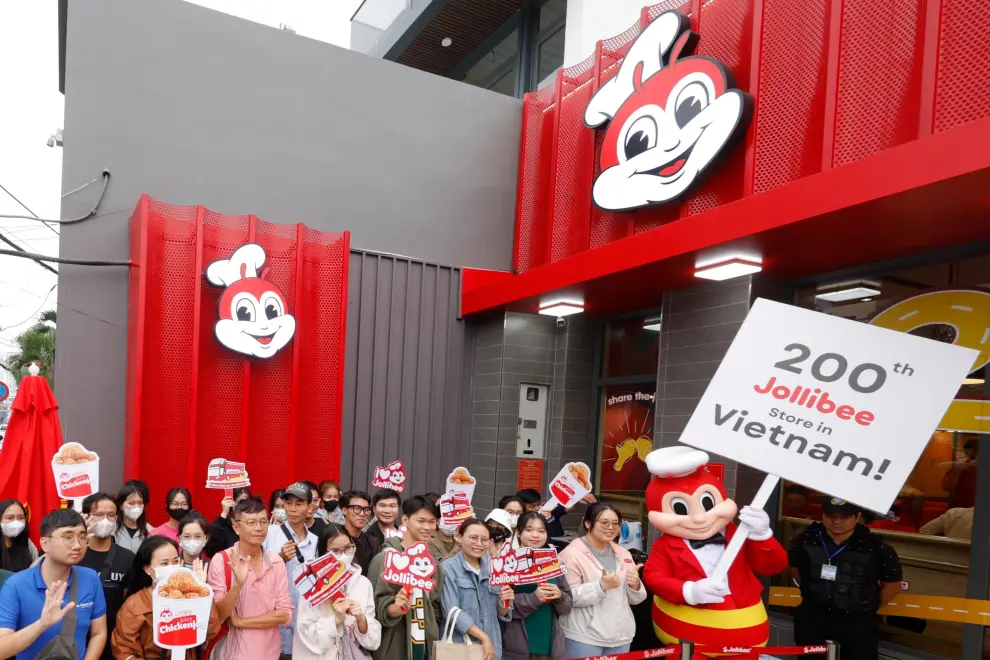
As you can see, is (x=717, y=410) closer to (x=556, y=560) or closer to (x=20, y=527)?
(x=556, y=560)

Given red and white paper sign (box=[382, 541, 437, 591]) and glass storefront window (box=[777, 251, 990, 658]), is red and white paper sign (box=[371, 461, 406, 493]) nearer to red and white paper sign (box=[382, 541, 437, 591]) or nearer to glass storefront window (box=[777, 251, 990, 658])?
red and white paper sign (box=[382, 541, 437, 591])

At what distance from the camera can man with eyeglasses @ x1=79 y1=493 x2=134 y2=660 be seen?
14.9 ft

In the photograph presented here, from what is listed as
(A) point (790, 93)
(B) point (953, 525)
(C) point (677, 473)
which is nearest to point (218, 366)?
(C) point (677, 473)

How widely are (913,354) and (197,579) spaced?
3.59 metres

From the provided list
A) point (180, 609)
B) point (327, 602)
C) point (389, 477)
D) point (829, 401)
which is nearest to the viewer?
point (180, 609)

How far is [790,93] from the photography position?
6.27 m

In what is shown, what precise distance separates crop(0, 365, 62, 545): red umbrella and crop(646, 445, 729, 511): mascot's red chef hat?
16.0 ft

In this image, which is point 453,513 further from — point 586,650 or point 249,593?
point 249,593

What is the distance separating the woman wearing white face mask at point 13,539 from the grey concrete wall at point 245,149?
314cm

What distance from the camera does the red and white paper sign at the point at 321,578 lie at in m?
3.78

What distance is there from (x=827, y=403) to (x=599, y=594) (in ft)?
5.80

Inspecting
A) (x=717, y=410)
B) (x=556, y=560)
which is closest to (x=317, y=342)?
(x=556, y=560)

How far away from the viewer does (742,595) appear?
4199 millimetres

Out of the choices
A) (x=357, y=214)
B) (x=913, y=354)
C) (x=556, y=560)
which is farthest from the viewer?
(x=357, y=214)
